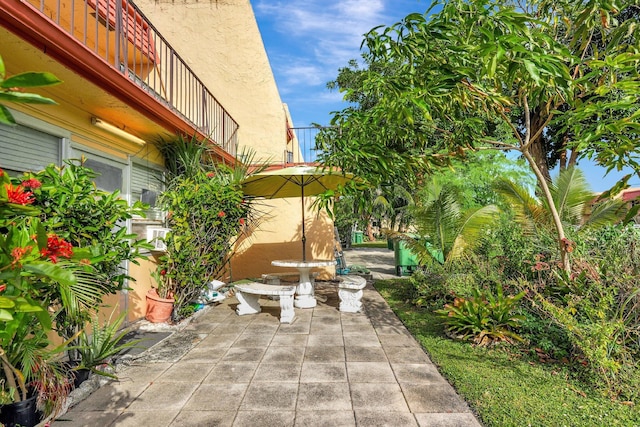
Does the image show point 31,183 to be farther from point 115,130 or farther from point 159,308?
point 159,308

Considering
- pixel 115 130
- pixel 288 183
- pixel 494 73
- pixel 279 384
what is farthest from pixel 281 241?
pixel 494 73

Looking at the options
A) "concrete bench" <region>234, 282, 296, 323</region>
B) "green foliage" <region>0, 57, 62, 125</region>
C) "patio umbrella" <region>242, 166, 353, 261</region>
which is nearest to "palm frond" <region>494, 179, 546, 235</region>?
"patio umbrella" <region>242, 166, 353, 261</region>

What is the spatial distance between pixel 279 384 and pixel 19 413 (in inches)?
85.3

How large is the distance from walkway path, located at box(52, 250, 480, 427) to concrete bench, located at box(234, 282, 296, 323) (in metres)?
0.36

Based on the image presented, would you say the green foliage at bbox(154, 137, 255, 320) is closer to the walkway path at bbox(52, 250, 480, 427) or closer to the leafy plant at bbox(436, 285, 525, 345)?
the walkway path at bbox(52, 250, 480, 427)

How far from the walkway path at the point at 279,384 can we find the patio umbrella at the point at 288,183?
9.55 ft

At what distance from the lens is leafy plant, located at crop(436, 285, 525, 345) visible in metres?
4.90

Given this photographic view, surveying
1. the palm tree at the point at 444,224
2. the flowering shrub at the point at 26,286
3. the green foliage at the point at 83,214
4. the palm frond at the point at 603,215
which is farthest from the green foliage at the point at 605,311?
the green foliage at the point at 83,214

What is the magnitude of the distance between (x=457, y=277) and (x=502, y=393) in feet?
10.3

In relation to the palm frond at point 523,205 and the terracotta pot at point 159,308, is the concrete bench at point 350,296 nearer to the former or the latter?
the terracotta pot at point 159,308

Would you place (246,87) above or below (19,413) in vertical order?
above

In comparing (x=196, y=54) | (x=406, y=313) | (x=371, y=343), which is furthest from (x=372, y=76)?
(x=196, y=54)

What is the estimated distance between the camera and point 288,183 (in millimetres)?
8086

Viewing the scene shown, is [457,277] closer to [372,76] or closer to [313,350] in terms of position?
[313,350]
